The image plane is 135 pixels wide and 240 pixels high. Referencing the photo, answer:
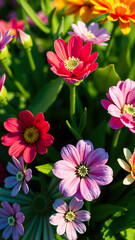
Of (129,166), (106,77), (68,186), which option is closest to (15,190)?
(68,186)

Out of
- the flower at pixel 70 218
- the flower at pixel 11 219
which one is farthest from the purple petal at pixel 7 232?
the flower at pixel 70 218

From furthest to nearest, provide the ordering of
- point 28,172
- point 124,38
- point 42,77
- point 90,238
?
point 124,38, point 42,77, point 90,238, point 28,172

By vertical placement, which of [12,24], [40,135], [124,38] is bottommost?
[124,38]

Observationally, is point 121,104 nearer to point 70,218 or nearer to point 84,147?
point 84,147

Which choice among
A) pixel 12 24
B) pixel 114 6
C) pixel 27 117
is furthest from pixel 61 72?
pixel 12 24

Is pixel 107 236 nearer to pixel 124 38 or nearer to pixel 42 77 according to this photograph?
pixel 42 77

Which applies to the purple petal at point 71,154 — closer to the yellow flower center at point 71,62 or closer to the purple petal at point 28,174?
the purple petal at point 28,174
